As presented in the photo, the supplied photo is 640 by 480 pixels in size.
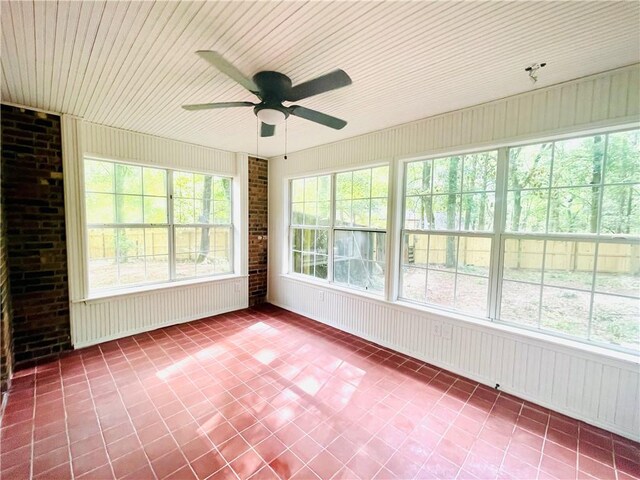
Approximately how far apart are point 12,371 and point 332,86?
3.88m

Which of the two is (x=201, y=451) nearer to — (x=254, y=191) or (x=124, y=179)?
(x=124, y=179)

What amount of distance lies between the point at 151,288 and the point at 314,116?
318cm

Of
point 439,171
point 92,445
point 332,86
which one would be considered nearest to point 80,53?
point 332,86

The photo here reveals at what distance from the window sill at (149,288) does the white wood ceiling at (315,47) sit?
2124 mm

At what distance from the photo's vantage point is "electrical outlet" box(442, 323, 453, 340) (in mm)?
2832

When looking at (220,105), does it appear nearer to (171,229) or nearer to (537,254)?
(171,229)

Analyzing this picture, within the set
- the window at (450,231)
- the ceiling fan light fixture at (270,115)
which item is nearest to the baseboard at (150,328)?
the window at (450,231)

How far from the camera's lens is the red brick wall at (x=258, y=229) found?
4754mm

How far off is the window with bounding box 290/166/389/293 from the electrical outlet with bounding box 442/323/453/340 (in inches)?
34.7

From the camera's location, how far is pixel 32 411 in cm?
214

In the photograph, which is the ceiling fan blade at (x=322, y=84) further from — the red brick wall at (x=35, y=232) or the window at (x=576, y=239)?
the red brick wall at (x=35, y=232)

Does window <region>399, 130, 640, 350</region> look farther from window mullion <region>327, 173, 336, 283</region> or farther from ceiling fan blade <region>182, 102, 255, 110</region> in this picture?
ceiling fan blade <region>182, 102, 255, 110</region>

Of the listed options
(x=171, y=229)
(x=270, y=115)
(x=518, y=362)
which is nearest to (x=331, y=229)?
(x=270, y=115)

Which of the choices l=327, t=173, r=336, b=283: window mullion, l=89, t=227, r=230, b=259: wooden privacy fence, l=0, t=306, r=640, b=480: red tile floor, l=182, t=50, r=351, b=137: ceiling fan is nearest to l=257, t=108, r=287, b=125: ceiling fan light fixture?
l=182, t=50, r=351, b=137: ceiling fan
